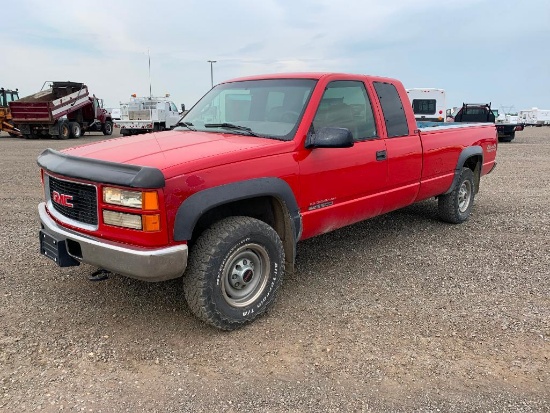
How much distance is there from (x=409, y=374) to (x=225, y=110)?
2780 mm

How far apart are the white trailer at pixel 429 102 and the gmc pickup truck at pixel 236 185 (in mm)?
18564

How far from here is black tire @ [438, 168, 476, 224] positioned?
5984mm

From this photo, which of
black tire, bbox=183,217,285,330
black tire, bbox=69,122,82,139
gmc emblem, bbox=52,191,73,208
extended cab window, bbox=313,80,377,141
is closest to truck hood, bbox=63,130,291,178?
gmc emblem, bbox=52,191,73,208

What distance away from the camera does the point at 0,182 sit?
938 cm

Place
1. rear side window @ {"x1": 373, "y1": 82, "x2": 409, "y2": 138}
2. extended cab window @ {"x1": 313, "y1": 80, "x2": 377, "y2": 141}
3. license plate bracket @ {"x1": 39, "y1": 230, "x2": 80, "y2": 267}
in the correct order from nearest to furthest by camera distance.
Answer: license plate bracket @ {"x1": 39, "y1": 230, "x2": 80, "y2": 267} → extended cab window @ {"x1": 313, "y1": 80, "x2": 377, "y2": 141} → rear side window @ {"x1": 373, "y1": 82, "x2": 409, "y2": 138}

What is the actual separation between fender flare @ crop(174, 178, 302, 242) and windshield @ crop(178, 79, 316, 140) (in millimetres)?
493

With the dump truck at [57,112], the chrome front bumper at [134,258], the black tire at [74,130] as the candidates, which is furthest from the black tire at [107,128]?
the chrome front bumper at [134,258]

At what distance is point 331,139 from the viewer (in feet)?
11.7

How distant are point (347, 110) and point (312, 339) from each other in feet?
6.95

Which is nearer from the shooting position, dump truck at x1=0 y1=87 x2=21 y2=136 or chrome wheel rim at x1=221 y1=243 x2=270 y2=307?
chrome wheel rim at x1=221 y1=243 x2=270 y2=307

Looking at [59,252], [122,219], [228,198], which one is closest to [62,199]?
[59,252]

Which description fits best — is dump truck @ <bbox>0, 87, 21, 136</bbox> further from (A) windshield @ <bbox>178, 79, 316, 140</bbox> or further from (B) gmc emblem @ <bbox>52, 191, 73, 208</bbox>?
(B) gmc emblem @ <bbox>52, 191, 73, 208</bbox>

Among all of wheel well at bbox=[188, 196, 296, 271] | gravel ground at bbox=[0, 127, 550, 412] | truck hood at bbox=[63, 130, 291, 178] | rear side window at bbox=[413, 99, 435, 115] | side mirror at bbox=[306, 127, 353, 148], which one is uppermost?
rear side window at bbox=[413, 99, 435, 115]

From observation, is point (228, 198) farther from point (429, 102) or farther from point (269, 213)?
point (429, 102)
